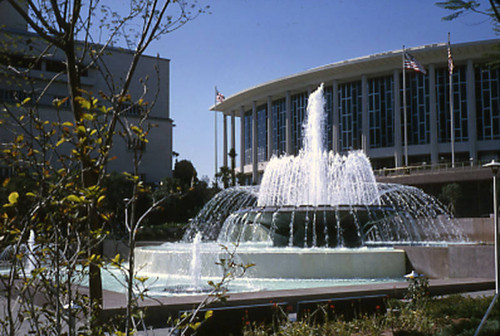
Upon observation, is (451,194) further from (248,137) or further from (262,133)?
(248,137)

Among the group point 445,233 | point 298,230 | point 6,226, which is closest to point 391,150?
point 445,233

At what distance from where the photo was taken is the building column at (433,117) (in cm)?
6106

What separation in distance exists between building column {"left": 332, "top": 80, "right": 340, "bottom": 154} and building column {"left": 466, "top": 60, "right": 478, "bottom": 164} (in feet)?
49.0

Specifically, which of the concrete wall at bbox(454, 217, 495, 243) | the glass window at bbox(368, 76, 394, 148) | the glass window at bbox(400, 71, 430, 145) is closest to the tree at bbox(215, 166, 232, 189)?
the glass window at bbox(368, 76, 394, 148)

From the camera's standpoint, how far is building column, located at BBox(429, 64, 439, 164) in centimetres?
6106

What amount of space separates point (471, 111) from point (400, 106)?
7828 mm

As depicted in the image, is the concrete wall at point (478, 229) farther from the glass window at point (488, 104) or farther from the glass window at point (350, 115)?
the glass window at point (350, 115)

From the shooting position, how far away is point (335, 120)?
6850 cm

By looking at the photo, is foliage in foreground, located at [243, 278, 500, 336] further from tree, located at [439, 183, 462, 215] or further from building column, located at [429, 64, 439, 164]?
building column, located at [429, 64, 439, 164]

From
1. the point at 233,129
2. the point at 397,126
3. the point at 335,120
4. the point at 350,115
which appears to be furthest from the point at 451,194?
the point at 233,129

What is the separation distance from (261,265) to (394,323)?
6.97 metres

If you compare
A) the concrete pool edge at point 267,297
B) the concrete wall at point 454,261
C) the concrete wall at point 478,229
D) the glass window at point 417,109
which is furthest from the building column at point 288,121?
the concrete pool edge at point 267,297

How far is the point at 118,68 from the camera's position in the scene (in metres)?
61.2

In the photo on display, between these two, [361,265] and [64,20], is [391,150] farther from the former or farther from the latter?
[64,20]
